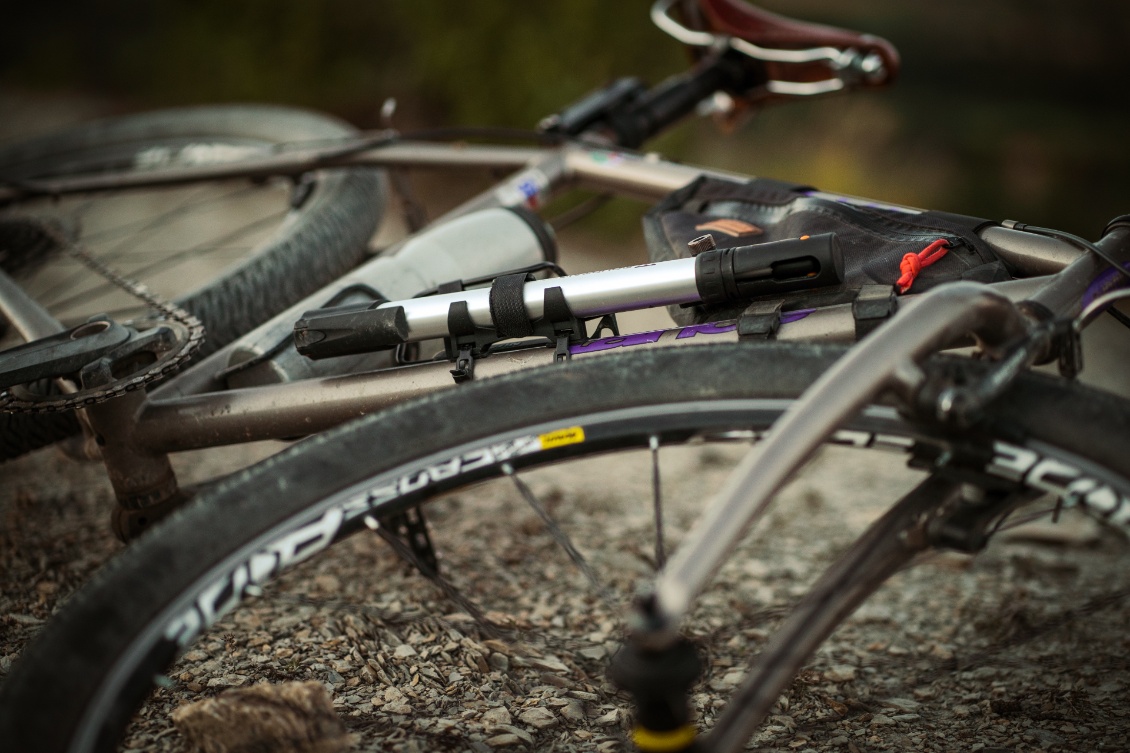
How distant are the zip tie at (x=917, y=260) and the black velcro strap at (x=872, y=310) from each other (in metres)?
0.04

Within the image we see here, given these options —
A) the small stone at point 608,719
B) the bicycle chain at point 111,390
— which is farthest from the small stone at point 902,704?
the bicycle chain at point 111,390

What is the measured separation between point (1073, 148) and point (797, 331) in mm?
3151

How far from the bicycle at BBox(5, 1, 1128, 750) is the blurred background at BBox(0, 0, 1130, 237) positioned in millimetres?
2751

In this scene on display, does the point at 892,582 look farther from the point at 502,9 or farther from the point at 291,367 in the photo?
the point at 502,9

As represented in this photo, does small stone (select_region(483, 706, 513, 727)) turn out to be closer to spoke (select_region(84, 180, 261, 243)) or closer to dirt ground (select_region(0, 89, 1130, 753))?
dirt ground (select_region(0, 89, 1130, 753))

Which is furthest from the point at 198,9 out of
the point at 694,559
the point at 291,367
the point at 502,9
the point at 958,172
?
the point at 694,559

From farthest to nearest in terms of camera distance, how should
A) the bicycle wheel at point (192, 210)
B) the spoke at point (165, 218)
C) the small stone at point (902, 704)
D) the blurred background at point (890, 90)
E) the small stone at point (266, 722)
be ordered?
the blurred background at point (890, 90) < the spoke at point (165, 218) < the bicycle wheel at point (192, 210) < the small stone at point (902, 704) < the small stone at point (266, 722)

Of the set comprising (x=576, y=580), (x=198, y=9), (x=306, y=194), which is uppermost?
(x=198, y=9)

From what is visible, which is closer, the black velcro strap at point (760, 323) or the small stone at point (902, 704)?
the black velcro strap at point (760, 323)

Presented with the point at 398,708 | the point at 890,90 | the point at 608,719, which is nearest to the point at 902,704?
the point at 608,719

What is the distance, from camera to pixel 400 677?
1.06 m

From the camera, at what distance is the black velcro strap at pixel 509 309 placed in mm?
971

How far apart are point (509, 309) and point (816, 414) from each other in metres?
0.42

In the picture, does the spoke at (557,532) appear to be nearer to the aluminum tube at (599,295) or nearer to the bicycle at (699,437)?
the bicycle at (699,437)
